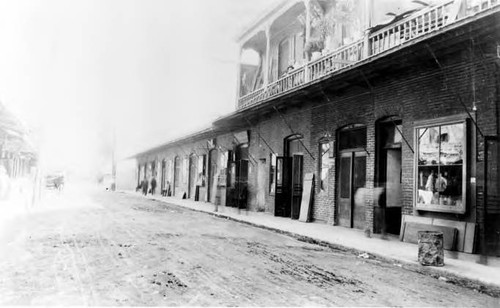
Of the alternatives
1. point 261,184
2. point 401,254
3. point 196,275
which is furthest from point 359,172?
point 196,275

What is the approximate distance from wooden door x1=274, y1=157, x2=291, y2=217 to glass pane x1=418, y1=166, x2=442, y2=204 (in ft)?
22.3

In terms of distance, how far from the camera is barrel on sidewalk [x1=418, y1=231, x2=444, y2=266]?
7.07m

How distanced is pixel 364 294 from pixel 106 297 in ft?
9.63

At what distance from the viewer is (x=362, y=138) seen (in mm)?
12242

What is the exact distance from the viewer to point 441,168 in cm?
916

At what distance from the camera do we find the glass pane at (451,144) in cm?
880

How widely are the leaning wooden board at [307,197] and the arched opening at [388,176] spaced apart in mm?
3145

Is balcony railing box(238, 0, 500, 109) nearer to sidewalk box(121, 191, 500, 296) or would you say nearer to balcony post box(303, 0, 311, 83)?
balcony post box(303, 0, 311, 83)

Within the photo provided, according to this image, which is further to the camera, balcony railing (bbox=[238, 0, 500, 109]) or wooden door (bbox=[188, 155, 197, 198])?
wooden door (bbox=[188, 155, 197, 198])

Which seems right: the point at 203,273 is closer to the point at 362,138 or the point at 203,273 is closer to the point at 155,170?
the point at 362,138

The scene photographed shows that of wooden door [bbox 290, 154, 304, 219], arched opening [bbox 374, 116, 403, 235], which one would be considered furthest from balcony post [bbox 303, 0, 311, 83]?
arched opening [bbox 374, 116, 403, 235]

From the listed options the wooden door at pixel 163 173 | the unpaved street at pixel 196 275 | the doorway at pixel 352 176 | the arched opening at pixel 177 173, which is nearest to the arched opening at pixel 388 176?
the doorway at pixel 352 176

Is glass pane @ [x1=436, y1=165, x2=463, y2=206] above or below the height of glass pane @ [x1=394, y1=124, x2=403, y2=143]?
below

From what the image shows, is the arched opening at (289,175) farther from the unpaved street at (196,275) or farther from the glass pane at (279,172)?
the unpaved street at (196,275)
